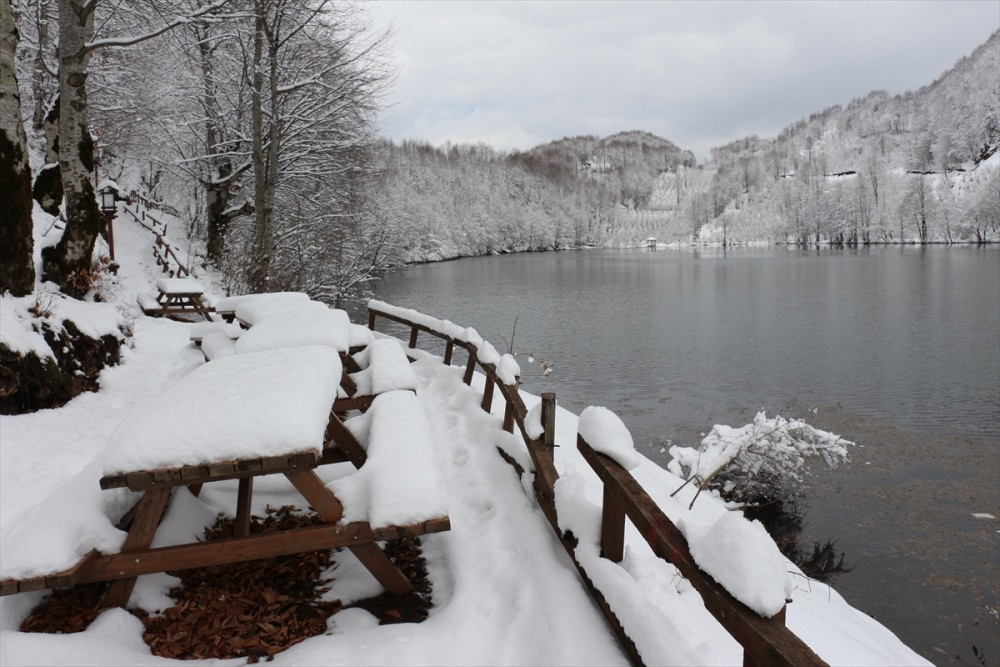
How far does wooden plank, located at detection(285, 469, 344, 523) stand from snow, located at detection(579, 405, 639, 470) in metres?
1.42

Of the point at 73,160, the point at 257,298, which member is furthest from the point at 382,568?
the point at 73,160

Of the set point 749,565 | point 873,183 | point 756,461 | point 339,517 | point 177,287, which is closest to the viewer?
point 749,565

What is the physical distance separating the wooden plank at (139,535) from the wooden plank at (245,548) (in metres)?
0.05

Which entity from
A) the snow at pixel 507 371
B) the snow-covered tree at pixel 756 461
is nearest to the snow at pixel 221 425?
the snow at pixel 507 371

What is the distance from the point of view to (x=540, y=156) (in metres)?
189

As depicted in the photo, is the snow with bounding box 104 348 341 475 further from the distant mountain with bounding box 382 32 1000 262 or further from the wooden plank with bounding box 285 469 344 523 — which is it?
the distant mountain with bounding box 382 32 1000 262

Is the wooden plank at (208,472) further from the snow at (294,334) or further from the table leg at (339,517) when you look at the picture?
the snow at (294,334)

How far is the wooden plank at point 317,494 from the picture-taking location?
2.84 meters

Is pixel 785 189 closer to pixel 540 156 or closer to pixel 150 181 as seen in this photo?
pixel 540 156

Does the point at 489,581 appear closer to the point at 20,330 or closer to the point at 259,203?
the point at 20,330

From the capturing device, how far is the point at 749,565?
1.96m

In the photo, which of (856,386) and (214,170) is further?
(214,170)

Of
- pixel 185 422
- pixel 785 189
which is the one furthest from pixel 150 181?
pixel 785 189

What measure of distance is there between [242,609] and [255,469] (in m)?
1.02
